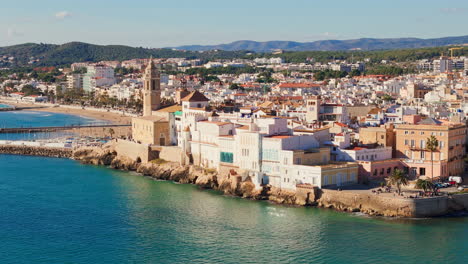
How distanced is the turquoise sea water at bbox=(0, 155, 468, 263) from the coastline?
499mm

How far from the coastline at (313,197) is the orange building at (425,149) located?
3.05 metres

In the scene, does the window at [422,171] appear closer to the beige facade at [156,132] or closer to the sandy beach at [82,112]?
the beige facade at [156,132]

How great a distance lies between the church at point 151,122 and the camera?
3653 centimetres

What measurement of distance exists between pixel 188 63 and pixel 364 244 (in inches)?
4994

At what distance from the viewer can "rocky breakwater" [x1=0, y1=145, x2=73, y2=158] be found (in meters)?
41.1

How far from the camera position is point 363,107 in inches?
1764

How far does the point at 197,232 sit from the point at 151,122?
1490 centimetres

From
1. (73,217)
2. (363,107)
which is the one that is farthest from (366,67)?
(73,217)

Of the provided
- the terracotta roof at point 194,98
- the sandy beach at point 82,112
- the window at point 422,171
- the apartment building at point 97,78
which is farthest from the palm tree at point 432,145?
the apartment building at point 97,78

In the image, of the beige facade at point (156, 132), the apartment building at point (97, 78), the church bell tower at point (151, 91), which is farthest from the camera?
the apartment building at point (97, 78)

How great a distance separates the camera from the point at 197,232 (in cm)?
2264

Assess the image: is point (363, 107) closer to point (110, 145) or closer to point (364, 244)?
point (110, 145)

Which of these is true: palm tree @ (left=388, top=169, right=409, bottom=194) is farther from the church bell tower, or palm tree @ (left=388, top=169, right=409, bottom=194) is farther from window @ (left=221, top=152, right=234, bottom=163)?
the church bell tower

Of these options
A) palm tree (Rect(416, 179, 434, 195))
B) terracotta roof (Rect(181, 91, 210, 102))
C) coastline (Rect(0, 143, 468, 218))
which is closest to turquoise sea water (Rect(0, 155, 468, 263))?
coastline (Rect(0, 143, 468, 218))
